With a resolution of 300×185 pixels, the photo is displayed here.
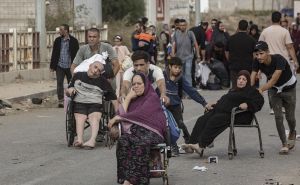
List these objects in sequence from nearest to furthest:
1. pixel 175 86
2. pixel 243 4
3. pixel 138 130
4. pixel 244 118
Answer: pixel 138 130, pixel 244 118, pixel 175 86, pixel 243 4

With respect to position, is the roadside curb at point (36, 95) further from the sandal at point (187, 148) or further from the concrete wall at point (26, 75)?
the sandal at point (187, 148)

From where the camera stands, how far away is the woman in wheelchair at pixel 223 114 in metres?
11.6

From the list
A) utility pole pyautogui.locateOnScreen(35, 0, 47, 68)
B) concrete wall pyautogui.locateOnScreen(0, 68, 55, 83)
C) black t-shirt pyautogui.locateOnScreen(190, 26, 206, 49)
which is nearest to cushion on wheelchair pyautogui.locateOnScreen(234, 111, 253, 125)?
black t-shirt pyautogui.locateOnScreen(190, 26, 206, 49)

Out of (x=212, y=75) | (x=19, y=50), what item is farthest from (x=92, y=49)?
(x=19, y=50)

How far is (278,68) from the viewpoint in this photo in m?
11.9

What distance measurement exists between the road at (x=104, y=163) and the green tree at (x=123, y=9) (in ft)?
101

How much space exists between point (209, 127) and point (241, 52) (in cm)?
646

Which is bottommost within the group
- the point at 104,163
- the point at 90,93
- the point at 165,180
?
the point at 104,163

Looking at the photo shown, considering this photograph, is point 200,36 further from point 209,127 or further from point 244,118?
point 209,127

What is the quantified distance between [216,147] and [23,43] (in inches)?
504

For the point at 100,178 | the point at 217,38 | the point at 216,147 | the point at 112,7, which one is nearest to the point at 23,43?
the point at 217,38

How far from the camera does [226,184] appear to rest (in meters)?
9.92

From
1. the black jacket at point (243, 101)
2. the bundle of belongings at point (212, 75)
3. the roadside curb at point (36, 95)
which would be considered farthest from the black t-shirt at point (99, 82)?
the bundle of belongings at point (212, 75)

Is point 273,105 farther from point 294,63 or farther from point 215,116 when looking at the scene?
point 294,63
